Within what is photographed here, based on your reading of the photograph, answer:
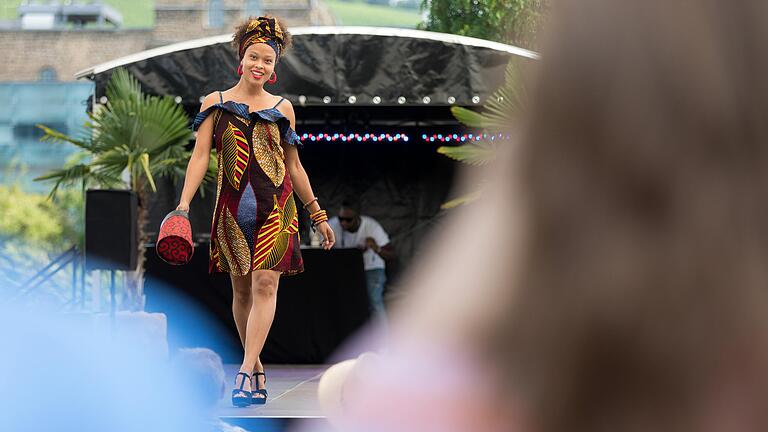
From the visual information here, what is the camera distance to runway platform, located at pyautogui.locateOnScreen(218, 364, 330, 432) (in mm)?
4535

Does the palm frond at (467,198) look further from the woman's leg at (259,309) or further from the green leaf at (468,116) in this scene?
the green leaf at (468,116)

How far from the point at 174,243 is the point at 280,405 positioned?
4.80 ft

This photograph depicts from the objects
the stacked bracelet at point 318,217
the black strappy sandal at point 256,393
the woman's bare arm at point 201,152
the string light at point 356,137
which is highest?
the woman's bare arm at point 201,152

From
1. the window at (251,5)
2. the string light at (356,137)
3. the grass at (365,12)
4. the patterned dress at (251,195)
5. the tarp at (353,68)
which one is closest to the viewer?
the patterned dress at (251,195)

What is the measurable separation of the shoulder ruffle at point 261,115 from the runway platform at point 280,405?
1.18 meters

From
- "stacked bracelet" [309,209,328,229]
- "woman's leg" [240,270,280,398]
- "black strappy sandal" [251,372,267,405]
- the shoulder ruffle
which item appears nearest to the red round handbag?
"woman's leg" [240,270,280,398]

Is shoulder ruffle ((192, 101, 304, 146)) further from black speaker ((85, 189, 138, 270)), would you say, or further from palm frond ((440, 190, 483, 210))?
black speaker ((85, 189, 138, 270))


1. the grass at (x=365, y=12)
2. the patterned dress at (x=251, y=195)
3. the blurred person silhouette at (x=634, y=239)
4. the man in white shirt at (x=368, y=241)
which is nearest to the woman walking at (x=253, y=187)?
the patterned dress at (x=251, y=195)

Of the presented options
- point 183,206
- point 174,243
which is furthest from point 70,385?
point 183,206

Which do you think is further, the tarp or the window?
the window

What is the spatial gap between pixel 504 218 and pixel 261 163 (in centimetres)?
446

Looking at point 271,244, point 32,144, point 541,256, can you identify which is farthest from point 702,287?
point 32,144

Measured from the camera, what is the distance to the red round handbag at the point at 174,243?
13.9 feet

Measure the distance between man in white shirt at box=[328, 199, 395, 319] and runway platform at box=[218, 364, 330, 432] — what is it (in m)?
1.95
